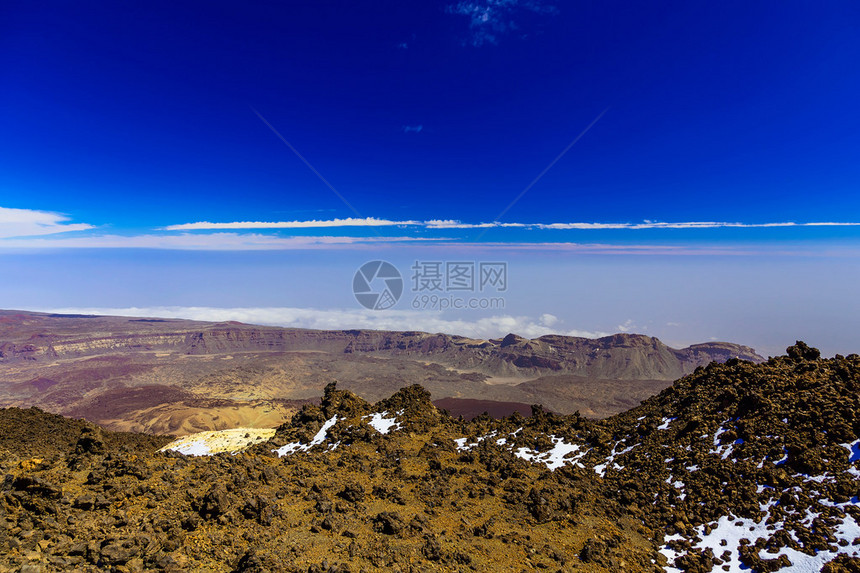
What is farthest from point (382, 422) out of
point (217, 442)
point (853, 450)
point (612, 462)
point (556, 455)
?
point (853, 450)

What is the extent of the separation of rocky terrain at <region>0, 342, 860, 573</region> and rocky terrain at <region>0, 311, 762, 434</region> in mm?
64734

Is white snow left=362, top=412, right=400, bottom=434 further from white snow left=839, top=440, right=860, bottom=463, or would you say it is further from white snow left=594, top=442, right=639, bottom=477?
white snow left=839, top=440, right=860, bottom=463

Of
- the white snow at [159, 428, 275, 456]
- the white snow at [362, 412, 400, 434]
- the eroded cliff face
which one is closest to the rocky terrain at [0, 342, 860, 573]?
the white snow at [362, 412, 400, 434]

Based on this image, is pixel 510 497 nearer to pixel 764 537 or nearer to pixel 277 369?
pixel 764 537

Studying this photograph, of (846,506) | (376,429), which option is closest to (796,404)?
(846,506)

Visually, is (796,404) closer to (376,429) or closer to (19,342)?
(376,429)

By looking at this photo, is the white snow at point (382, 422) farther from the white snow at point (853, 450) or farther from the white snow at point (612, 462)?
the white snow at point (853, 450)

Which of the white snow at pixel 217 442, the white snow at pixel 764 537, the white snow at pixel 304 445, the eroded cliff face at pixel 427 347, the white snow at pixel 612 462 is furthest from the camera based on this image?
the eroded cliff face at pixel 427 347

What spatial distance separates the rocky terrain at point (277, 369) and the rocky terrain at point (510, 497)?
6473 centimetres

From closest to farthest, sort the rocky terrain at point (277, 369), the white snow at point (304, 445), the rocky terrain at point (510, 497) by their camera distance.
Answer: the rocky terrain at point (510, 497), the white snow at point (304, 445), the rocky terrain at point (277, 369)

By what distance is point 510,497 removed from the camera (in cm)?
1216

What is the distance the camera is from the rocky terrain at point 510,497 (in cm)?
831

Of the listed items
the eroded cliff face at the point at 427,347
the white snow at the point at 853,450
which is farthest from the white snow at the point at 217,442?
the eroded cliff face at the point at 427,347

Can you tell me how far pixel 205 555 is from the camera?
26.2ft
